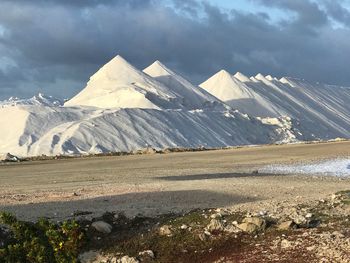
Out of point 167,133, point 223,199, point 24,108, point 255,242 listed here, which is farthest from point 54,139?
point 255,242

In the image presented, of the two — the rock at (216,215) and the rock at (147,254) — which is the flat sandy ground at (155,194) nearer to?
the rock at (216,215)

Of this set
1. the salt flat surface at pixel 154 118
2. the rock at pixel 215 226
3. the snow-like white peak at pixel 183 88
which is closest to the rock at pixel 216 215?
the rock at pixel 215 226

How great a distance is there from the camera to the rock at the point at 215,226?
16.5 meters

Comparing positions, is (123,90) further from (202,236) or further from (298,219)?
(202,236)

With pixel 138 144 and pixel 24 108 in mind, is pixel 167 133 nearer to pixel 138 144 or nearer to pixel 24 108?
pixel 138 144

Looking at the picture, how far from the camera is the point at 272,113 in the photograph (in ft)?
566

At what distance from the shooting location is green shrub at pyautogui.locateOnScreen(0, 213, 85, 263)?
13.5m

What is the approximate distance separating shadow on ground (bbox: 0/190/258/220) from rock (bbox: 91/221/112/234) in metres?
1.00

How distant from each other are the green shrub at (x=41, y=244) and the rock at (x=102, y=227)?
6.50ft

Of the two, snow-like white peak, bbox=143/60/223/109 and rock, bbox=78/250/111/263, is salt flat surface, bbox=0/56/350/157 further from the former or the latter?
rock, bbox=78/250/111/263

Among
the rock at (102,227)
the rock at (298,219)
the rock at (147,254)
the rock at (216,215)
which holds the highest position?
the rock at (298,219)

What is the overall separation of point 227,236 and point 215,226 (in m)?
0.74

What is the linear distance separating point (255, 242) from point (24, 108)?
11848cm

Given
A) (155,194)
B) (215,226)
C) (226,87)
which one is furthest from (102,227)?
(226,87)
